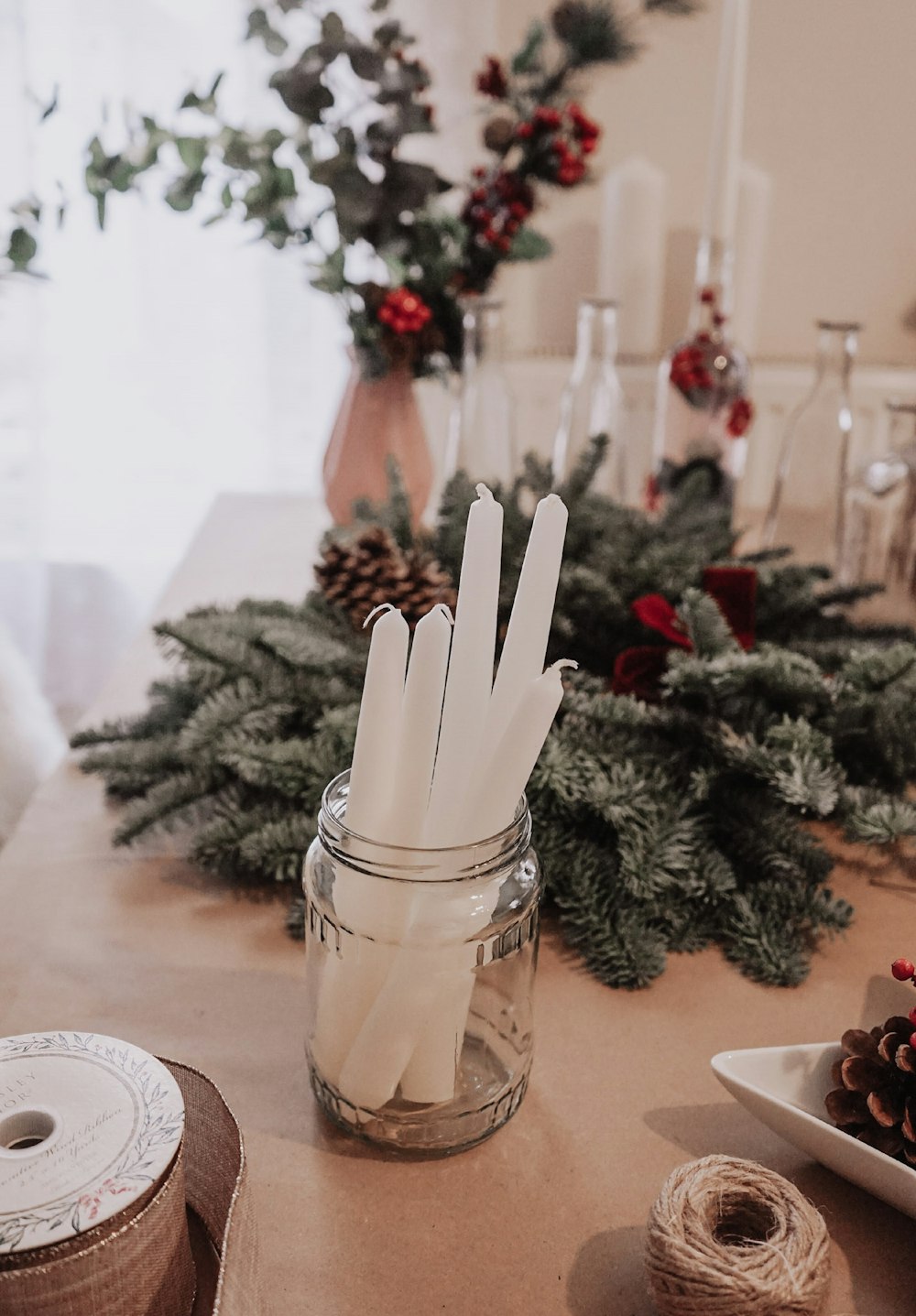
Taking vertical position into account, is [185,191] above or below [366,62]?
below

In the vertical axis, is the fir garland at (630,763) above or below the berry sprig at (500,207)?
below

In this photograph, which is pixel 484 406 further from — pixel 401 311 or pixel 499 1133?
pixel 499 1133

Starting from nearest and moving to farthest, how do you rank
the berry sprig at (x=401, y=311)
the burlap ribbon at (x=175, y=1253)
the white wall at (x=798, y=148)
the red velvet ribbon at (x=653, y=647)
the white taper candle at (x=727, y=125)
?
the burlap ribbon at (x=175, y=1253), the red velvet ribbon at (x=653, y=647), the berry sprig at (x=401, y=311), the white taper candle at (x=727, y=125), the white wall at (x=798, y=148)

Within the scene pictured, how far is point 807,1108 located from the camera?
490 millimetres

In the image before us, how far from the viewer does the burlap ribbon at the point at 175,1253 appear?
1.14 feet

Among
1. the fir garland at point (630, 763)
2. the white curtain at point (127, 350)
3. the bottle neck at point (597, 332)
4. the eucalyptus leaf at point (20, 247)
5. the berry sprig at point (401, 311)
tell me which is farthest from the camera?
the white curtain at point (127, 350)

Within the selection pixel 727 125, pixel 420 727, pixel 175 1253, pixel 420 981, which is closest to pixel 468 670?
pixel 420 727

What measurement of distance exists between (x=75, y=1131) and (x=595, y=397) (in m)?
1.04

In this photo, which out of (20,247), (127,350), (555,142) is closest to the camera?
(20,247)

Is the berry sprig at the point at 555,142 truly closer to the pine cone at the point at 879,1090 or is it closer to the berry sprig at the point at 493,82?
the berry sprig at the point at 493,82

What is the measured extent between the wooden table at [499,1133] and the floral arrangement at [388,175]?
2.00ft

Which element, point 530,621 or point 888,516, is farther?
point 888,516

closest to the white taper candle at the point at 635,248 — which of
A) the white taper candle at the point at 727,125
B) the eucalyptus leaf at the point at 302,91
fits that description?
the white taper candle at the point at 727,125

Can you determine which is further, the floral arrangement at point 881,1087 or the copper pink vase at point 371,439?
the copper pink vase at point 371,439
